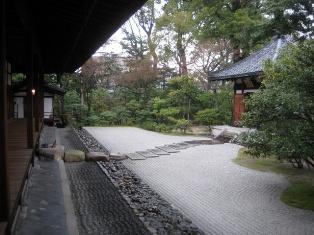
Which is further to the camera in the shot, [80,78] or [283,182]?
[80,78]

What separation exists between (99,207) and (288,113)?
4662mm

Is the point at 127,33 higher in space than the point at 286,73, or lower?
higher

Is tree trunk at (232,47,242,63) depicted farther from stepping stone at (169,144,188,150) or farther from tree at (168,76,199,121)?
stepping stone at (169,144,188,150)

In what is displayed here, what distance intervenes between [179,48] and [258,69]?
11991 mm

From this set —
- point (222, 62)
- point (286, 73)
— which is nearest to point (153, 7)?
point (222, 62)

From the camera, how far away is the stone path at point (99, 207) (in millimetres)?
5918

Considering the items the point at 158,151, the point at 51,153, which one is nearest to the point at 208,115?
the point at 158,151

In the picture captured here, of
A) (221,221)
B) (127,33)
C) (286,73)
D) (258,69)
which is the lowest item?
(221,221)

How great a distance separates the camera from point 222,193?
Result: 884cm

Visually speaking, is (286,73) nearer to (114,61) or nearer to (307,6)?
(307,6)

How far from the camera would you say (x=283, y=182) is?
10.0 meters

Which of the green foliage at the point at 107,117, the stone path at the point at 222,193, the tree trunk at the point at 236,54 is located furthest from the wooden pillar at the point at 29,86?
the tree trunk at the point at 236,54

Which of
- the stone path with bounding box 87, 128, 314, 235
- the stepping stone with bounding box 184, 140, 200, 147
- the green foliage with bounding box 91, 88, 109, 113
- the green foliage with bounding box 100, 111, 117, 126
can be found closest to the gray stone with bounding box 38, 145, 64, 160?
the stone path with bounding box 87, 128, 314, 235

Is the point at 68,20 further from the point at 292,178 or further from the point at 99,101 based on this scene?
the point at 99,101
